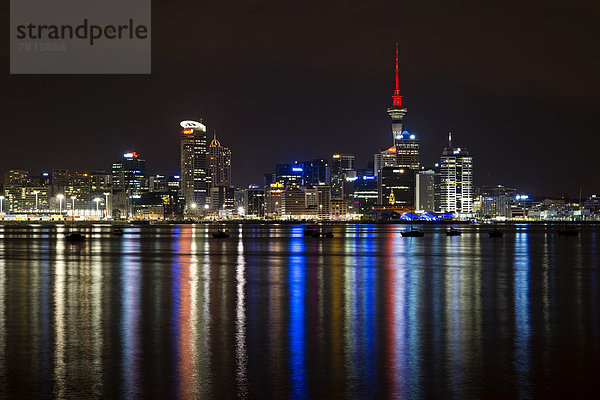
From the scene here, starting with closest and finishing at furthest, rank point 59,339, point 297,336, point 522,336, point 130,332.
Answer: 1. point 59,339
2. point 297,336
3. point 522,336
4. point 130,332

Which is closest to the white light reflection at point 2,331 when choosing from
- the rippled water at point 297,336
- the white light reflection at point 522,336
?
the rippled water at point 297,336

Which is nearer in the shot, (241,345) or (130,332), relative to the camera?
(241,345)

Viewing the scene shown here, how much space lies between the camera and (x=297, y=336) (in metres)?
21.7

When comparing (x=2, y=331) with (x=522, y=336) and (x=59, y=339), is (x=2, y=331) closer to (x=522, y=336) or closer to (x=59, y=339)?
(x=59, y=339)

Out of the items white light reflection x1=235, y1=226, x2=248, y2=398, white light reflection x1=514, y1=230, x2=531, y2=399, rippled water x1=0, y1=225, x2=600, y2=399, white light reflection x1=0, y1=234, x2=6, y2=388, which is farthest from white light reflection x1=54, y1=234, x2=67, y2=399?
white light reflection x1=514, y1=230, x2=531, y2=399

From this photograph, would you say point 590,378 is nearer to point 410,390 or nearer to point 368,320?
point 410,390

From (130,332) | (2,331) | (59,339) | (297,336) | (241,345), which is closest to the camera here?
(241,345)

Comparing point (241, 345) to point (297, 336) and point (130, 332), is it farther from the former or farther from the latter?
point (130, 332)

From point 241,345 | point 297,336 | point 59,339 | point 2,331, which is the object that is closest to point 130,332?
point 59,339

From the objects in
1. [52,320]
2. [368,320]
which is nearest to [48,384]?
[52,320]

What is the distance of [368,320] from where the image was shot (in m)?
24.9

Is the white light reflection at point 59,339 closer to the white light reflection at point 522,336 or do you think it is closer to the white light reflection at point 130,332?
the white light reflection at point 130,332

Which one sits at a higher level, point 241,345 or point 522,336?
point 241,345

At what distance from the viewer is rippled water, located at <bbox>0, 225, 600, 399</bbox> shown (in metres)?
15.7
